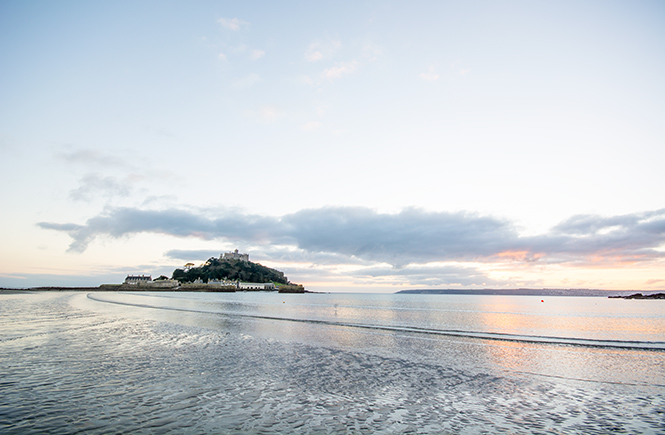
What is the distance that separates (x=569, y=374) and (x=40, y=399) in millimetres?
24225

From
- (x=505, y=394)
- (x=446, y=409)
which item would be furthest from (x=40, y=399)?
(x=505, y=394)

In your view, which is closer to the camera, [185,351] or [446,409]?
[446,409]

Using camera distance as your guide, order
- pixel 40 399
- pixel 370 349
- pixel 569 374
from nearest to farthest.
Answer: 1. pixel 40 399
2. pixel 569 374
3. pixel 370 349

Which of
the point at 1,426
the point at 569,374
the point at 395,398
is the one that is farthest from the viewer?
→ the point at 569,374

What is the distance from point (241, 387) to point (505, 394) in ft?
37.2

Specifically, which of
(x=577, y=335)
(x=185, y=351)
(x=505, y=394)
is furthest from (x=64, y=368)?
(x=577, y=335)

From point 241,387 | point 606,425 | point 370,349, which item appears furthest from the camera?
point 370,349

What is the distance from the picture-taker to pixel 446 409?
1263cm

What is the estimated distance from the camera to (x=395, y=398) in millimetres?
13828

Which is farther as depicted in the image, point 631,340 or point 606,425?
point 631,340

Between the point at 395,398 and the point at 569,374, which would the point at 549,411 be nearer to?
the point at 395,398

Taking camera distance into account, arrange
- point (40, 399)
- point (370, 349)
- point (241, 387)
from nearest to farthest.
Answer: point (40, 399) → point (241, 387) → point (370, 349)

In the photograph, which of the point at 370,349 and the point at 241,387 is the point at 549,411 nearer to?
the point at 241,387

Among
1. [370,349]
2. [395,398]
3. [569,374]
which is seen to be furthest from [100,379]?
[569,374]
